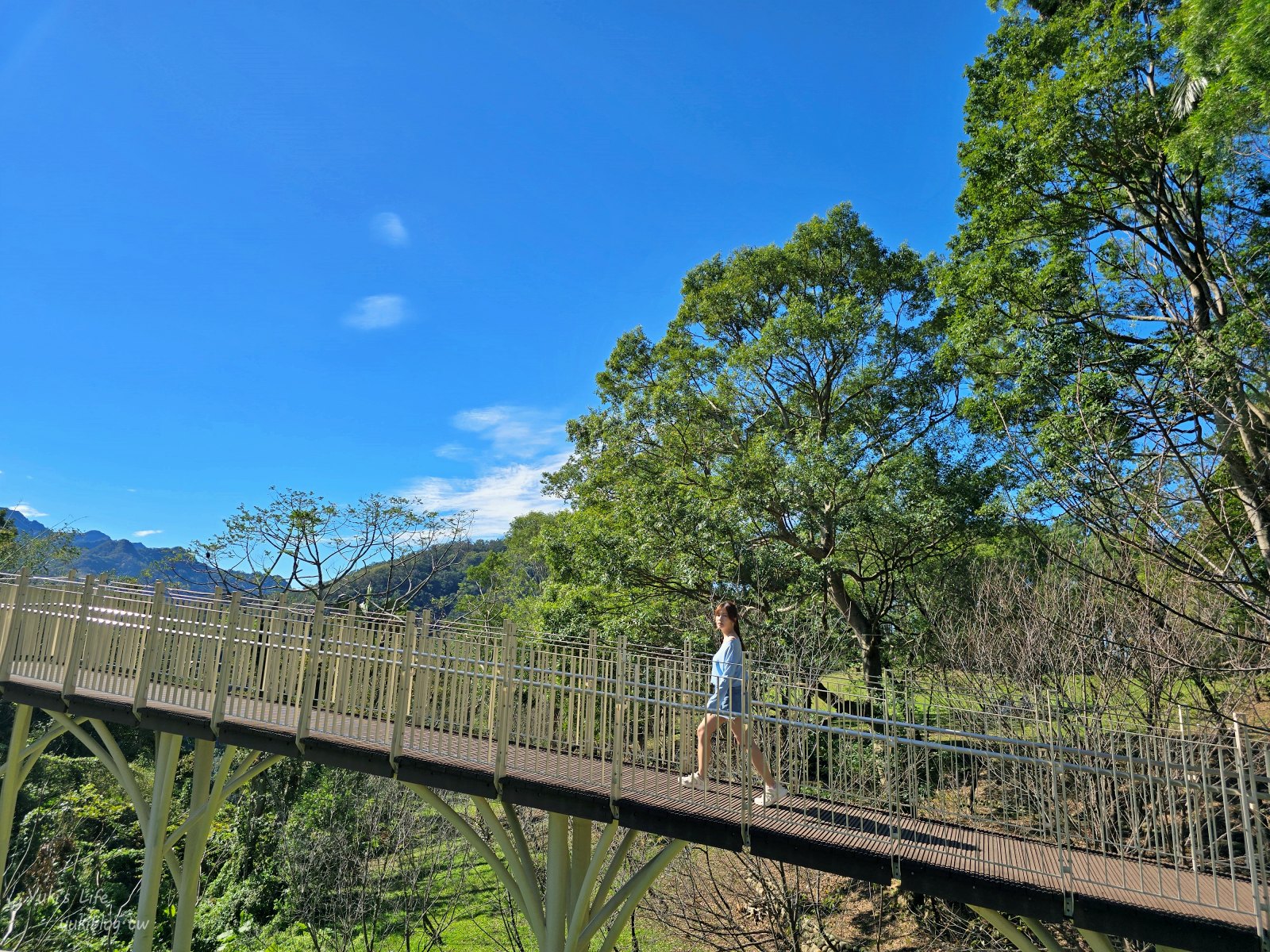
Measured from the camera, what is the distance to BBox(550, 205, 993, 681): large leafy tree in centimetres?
1455

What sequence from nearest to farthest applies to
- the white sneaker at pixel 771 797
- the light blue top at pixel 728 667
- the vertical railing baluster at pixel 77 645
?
the light blue top at pixel 728 667, the white sneaker at pixel 771 797, the vertical railing baluster at pixel 77 645

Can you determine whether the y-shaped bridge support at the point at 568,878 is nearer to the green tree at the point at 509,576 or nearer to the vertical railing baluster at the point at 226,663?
the vertical railing baluster at the point at 226,663

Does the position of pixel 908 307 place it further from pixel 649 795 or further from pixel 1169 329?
pixel 649 795

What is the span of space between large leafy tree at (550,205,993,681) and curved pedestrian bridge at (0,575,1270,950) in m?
5.30

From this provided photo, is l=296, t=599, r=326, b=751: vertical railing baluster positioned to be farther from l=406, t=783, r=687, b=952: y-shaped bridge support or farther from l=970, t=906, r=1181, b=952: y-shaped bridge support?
l=970, t=906, r=1181, b=952: y-shaped bridge support

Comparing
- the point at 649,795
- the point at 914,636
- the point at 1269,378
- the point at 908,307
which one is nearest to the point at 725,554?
the point at 914,636

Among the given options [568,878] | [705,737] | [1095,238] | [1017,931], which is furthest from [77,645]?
[1095,238]

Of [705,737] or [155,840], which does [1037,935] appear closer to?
[705,737]

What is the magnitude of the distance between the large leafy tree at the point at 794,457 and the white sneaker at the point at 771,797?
24.4 feet

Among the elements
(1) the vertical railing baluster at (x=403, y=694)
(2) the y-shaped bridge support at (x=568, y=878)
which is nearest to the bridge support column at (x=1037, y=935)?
(2) the y-shaped bridge support at (x=568, y=878)

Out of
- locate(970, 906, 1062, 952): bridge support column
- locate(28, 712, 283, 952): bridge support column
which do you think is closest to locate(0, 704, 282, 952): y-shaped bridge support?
locate(28, 712, 283, 952): bridge support column

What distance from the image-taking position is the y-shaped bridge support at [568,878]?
647 centimetres

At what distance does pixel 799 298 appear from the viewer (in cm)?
1750

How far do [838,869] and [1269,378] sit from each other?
165 inches
